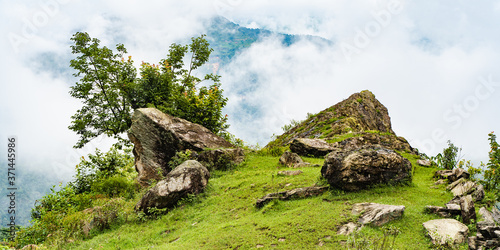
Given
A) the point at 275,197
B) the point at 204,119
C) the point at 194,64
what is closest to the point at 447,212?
the point at 275,197

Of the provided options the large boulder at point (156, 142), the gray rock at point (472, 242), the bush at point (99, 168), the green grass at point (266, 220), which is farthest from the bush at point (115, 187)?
the gray rock at point (472, 242)

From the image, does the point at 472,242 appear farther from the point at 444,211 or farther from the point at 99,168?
the point at 99,168

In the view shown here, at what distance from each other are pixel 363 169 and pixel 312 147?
31.0 feet

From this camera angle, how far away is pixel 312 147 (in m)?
20.9

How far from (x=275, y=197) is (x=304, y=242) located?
3.97 meters

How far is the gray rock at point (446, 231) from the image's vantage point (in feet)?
22.6

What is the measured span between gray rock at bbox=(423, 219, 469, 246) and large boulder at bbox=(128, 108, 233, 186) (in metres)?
14.8

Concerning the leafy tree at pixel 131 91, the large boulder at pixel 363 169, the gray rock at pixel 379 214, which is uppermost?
the leafy tree at pixel 131 91

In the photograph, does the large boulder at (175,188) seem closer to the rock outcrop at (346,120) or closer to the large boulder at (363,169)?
the large boulder at (363,169)

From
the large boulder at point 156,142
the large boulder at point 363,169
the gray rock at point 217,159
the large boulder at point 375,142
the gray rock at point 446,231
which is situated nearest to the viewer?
the gray rock at point 446,231

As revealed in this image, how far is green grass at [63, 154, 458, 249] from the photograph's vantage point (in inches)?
315

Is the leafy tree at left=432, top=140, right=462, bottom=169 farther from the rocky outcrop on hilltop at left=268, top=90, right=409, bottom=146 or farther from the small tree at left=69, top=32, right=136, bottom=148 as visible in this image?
the small tree at left=69, top=32, right=136, bottom=148

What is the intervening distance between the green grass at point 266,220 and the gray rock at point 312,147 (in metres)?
5.07

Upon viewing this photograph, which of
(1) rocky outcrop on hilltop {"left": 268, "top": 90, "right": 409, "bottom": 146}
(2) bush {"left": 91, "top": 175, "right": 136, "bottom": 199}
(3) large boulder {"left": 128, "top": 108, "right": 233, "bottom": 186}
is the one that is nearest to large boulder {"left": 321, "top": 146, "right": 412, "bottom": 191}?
(3) large boulder {"left": 128, "top": 108, "right": 233, "bottom": 186}
